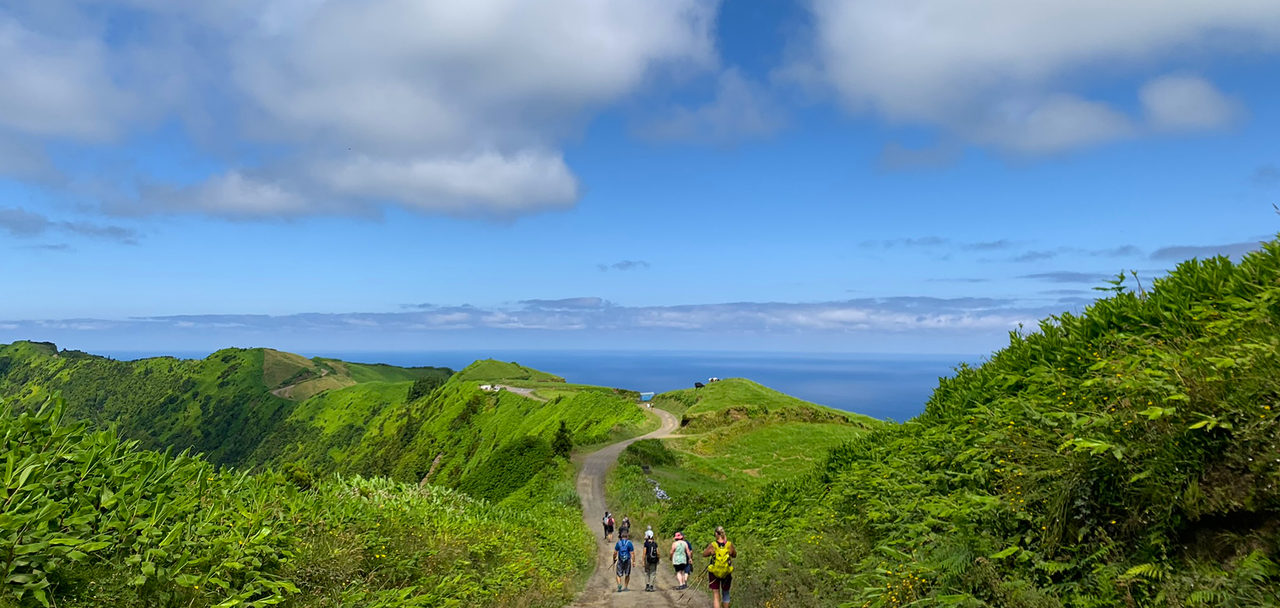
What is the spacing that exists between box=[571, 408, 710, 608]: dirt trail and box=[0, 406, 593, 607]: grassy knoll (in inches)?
199

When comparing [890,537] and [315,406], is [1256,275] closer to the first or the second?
[890,537]

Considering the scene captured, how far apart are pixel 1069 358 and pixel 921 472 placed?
3786 millimetres

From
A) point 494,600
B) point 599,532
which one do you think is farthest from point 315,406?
point 494,600

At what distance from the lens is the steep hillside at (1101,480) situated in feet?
20.7

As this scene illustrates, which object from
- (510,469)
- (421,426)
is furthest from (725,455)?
(421,426)

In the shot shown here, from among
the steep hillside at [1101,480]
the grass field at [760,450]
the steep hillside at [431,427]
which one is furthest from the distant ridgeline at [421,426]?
the grass field at [760,450]

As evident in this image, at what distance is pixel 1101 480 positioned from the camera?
761 centimetres

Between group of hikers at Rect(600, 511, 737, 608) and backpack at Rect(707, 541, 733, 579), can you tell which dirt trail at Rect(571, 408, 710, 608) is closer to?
group of hikers at Rect(600, 511, 737, 608)

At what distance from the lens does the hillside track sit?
16.8 metres

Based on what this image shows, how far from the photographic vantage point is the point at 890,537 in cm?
1125

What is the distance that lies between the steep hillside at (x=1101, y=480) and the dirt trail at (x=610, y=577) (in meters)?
3.58

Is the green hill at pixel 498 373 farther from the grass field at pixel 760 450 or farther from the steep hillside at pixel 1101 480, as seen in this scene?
the steep hillside at pixel 1101 480

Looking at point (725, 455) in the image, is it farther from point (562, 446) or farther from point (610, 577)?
point (610, 577)

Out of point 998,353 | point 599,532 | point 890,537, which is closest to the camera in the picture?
point 890,537
